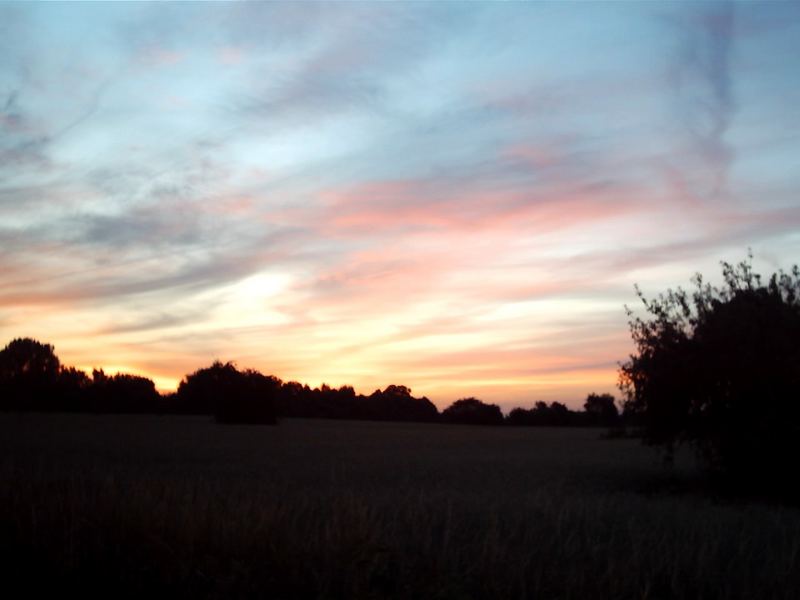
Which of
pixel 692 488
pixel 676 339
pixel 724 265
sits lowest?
pixel 692 488

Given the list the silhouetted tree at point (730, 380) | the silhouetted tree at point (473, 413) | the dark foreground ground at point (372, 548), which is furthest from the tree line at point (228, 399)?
the dark foreground ground at point (372, 548)

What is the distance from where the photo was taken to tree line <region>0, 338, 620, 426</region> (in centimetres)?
7006

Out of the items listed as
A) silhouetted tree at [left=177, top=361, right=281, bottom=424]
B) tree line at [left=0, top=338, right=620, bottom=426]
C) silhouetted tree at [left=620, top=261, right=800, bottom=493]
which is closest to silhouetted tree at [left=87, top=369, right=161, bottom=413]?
tree line at [left=0, top=338, right=620, bottom=426]

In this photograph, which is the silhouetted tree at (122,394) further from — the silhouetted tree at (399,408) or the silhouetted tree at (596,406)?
the silhouetted tree at (596,406)

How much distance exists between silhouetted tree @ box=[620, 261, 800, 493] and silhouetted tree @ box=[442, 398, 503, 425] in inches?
2870

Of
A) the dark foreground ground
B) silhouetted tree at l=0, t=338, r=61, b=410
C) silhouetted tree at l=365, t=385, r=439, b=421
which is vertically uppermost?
silhouetted tree at l=0, t=338, r=61, b=410

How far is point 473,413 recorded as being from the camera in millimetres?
95750

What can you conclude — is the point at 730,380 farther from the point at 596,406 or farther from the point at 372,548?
the point at 596,406

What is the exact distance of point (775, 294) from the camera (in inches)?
805

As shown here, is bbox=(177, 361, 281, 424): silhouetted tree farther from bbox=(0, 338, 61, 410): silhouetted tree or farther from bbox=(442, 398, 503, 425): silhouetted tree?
bbox=(442, 398, 503, 425): silhouetted tree

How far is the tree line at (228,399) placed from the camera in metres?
70.1

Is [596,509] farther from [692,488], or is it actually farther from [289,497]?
[692,488]

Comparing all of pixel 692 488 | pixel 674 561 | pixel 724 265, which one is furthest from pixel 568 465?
pixel 674 561

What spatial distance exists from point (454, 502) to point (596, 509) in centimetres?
243
